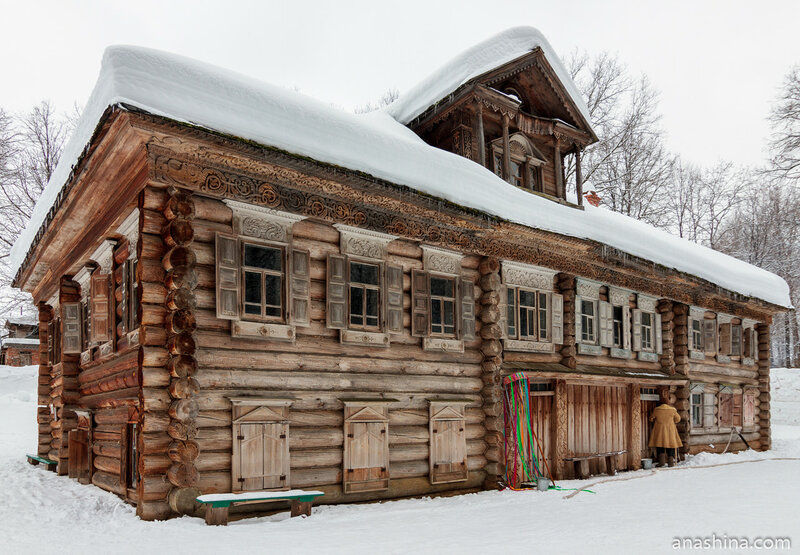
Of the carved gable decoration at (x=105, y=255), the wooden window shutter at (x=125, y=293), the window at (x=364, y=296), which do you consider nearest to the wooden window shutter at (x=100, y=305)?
the carved gable decoration at (x=105, y=255)

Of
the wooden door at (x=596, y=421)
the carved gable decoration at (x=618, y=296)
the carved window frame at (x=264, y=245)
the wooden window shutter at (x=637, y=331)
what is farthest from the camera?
the wooden window shutter at (x=637, y=331)

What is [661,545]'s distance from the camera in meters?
7.18

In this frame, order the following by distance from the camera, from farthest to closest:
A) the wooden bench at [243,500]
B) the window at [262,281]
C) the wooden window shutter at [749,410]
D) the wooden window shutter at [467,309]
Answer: the wooden window shutter at [749,410] → the wooden window shutter at [467,309] → the window at [262,281] → the wooden bench at [243,500]

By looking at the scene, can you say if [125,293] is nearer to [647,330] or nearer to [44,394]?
[44,394]

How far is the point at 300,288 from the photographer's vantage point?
9.45 metres

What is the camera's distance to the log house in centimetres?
833

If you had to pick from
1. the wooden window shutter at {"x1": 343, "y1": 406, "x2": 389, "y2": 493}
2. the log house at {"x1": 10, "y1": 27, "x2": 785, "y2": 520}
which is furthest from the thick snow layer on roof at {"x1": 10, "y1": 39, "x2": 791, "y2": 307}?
the wooden window shutter at {"x1": 343, "y1": 406, "x2": 389, "y2": 493}

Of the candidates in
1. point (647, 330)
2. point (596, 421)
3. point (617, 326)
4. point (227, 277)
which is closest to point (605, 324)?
point (617, 326)

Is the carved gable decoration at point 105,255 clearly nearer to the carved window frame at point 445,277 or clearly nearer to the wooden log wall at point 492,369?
the carved window frame at point 445,277

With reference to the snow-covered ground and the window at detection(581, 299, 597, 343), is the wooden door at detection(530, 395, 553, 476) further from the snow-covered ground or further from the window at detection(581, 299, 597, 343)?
the window at detection(581, 299, 597, 343)

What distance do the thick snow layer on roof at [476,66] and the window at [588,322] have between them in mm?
5027

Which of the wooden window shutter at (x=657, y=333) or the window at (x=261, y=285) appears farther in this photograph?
the wooden window shutter at (x=657, y=333)

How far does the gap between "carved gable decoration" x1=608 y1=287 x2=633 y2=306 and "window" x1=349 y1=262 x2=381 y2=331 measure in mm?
7367

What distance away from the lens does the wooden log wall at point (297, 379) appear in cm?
817
